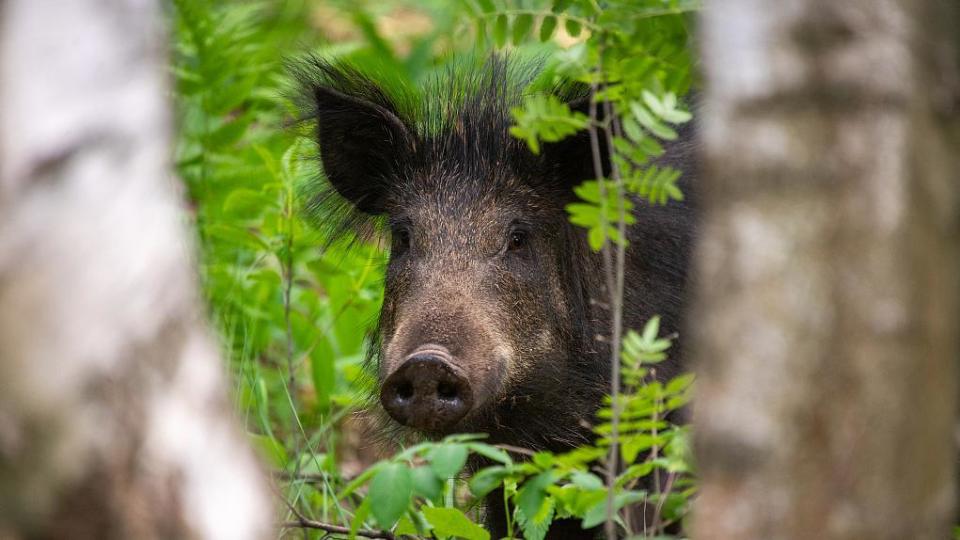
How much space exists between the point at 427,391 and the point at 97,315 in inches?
82.2

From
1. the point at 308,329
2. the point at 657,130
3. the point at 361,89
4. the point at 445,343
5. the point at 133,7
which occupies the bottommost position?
the point at 308,329

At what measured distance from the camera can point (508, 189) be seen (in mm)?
4449

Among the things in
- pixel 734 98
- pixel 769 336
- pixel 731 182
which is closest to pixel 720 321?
pixel 769 336

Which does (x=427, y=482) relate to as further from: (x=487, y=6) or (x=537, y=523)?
(x=487, y=6)

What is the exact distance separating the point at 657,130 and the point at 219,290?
9.95 ft

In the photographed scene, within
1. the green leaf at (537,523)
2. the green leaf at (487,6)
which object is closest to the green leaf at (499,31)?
the green leaf at (487,6)

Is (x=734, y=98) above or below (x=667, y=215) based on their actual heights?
above

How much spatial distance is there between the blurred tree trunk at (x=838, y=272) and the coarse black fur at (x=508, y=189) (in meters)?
2.23

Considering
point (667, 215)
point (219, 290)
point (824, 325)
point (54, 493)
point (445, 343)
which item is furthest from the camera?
point (219, 290)

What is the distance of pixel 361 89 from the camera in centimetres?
→ 476

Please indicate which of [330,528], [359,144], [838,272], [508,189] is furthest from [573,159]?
[838,272]

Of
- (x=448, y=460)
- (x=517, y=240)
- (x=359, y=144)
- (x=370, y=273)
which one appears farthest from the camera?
(x=370, y=273)

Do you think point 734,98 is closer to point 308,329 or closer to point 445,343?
point 445,343

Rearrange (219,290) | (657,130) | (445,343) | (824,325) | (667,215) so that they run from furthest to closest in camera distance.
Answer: (219,290), (667,215), (445,343), (657,130), (824,325)
